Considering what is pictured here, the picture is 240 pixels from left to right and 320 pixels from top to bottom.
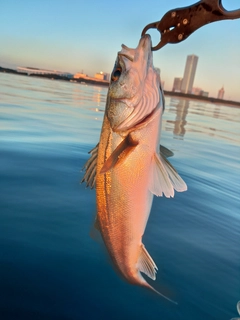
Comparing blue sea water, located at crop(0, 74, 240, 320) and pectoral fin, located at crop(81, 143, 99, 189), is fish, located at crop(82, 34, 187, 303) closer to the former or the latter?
pectoral fin, located at crop(81, 143, 99, 189)

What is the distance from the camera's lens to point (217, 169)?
7.97 metres

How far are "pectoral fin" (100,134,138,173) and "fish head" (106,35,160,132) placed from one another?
107 mm

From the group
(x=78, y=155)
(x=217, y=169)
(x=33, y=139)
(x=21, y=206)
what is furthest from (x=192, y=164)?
(x=21, y=206)

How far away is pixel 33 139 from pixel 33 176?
3.09 m

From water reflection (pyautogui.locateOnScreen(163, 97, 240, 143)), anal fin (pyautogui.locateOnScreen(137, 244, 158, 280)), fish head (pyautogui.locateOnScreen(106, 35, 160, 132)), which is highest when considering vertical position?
fish head (pyautogui.locateOnScreen(106, 35, 160, 132))

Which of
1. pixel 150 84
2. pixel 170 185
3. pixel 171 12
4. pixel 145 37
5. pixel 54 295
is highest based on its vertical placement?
pixel 171 12

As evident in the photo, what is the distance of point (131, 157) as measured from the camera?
210cm

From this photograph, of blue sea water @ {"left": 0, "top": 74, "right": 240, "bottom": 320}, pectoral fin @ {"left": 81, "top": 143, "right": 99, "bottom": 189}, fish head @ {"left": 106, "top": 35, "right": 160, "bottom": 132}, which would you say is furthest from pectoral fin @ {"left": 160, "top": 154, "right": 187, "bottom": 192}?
blue sea water @ {"left": 0, "top": 74, "right": 240, "bottom": 320}

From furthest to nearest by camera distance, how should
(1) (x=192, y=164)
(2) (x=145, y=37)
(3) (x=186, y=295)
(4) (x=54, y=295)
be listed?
(1) (x=192, y=164) → (3) (x=186, y=295) → (4) (x=54, y=295) → (2) (x=145, y=37)

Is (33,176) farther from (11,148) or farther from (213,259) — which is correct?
(213,259)

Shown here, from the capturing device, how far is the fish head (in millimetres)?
2123

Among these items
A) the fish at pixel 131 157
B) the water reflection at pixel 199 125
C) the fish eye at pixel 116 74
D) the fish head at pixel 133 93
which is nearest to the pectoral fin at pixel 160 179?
the fish at pixel 131 157

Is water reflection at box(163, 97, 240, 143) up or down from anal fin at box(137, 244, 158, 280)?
down

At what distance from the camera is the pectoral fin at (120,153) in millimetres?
2047
